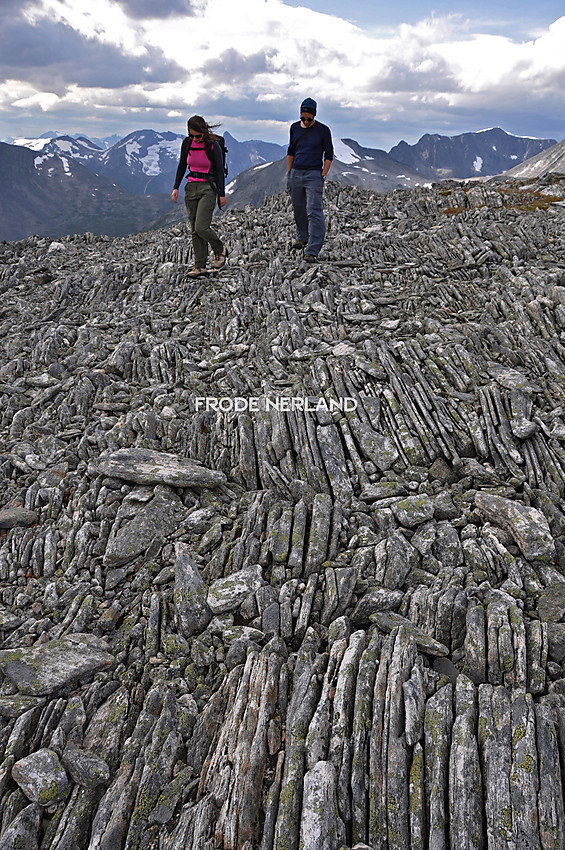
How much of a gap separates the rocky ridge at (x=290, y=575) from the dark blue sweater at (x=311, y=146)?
5.85 metres

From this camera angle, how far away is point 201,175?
19.3 m

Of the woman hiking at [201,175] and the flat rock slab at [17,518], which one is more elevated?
the woman hiking at [201,175]

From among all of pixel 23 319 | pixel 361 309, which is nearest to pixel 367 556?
pixel 361 309

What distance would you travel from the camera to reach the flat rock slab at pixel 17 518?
1069 centimetres

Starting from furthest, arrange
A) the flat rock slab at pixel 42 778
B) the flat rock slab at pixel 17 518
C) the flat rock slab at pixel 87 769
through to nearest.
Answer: the flat rock slab at pixel 17 518
the flat rock slab at pixel 87 769
the flat rock slab at pixel 42 778

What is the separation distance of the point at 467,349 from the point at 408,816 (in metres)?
12.2

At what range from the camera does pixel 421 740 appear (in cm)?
626

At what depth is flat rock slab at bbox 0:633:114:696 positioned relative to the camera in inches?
292

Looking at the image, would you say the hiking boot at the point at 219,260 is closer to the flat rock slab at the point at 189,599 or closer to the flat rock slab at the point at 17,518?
the flat rock slab at the point at 17,518

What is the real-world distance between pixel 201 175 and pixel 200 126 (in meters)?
1.84

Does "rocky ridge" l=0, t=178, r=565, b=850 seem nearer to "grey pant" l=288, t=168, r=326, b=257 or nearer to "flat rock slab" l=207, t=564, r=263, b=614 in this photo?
"flat rock slab" l=207, t=564, r=263, b=614

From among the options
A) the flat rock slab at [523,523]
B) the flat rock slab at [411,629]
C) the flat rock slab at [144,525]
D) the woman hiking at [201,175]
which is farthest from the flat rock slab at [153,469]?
the woman hiking at [201,175]

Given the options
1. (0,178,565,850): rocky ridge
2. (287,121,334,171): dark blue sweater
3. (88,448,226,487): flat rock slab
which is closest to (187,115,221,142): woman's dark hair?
(287,121,334,171): dark blue sweater

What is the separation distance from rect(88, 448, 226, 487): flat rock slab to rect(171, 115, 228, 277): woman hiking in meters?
11.8
